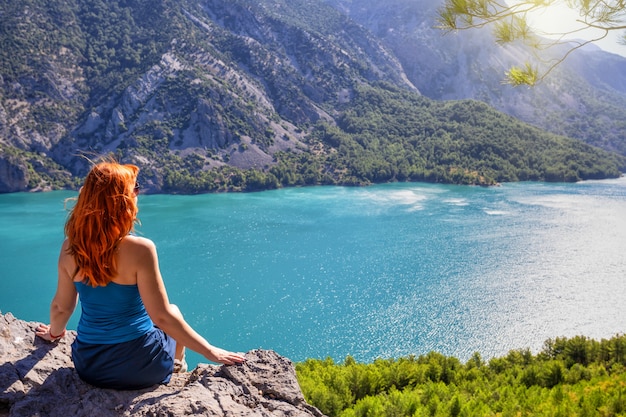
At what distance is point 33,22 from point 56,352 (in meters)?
93.1

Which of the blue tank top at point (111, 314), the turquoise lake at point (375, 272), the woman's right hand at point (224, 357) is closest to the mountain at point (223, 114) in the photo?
the turquoise lake at point (375, 272)

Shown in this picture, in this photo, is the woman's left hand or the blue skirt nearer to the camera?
the blue skirt

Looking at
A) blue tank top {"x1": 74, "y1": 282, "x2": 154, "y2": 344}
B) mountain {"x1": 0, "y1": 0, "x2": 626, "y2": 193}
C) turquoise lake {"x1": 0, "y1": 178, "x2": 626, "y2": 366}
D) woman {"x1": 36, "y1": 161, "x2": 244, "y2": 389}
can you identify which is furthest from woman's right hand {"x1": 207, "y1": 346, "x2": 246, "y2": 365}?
mountain {"x1": 0, "y1": 0, "x2": 626, "y2": 193}

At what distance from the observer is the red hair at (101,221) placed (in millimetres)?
2594

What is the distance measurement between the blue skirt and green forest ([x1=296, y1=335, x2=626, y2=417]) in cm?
327

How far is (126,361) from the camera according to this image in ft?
9.53

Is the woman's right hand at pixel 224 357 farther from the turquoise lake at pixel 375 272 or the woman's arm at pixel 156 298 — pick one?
the turquoise lake at pixel 375 272

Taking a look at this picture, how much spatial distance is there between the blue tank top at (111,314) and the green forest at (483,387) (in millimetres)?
3601

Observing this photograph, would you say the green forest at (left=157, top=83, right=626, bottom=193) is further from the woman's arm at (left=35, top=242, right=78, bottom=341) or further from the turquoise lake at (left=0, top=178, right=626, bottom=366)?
the woman's arm at (left=35, top=242, right=78, bottom=341)

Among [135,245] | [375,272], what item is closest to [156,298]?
[135,245]

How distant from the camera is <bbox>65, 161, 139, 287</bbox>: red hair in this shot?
2.59 meters

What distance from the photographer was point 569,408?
198 inches

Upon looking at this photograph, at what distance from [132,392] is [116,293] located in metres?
0.79

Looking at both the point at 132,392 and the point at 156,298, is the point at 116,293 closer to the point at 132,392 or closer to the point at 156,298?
the point at 156,298
